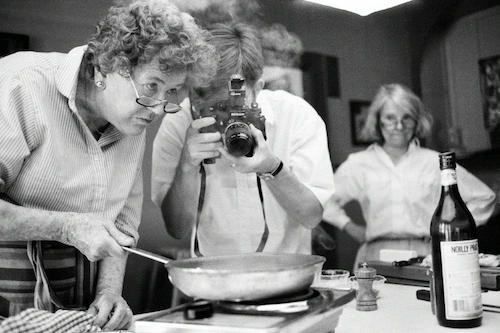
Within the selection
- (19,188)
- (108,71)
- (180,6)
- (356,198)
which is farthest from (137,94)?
(356,198)

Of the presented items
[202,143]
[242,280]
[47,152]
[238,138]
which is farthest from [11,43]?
[242,280]

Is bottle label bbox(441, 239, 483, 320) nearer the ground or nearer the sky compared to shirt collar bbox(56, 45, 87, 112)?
nearer the ground

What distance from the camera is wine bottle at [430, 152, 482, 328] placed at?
113 centimetres

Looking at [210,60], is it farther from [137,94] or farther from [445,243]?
[445,243]

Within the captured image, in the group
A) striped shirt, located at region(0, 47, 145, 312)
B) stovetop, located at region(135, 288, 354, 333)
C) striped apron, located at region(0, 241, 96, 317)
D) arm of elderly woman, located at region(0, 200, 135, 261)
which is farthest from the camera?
striped apron, located at region(0, 241, 96, 317)

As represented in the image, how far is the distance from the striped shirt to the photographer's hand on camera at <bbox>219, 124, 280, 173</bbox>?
413 millimetres

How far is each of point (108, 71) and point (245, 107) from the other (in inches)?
19.8

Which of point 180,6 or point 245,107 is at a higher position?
point 180,6

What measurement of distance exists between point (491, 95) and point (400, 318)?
5.74 feet

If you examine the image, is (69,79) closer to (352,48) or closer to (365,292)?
(365,292)

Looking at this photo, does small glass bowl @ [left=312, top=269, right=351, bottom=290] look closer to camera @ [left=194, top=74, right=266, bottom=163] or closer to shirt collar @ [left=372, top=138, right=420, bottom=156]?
camera @ [left=194, top=74, right=266, bottom=163]

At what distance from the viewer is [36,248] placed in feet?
4.76

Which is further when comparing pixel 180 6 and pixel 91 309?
pixel 180 6

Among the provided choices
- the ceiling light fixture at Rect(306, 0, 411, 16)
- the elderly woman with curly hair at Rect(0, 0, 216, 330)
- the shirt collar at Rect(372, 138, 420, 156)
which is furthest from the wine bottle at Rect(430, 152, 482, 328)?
the ceiling light fixture at Rect(306, 0, 411, 16)
